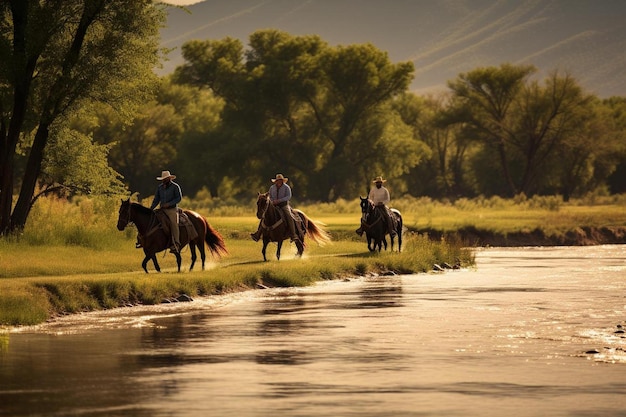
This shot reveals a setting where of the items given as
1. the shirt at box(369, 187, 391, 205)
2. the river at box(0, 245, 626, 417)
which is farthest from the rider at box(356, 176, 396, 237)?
the river at box(0, 245, 626, 417)

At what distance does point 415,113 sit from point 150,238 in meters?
98.8

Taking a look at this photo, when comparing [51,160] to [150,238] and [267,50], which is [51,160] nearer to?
[150,238]

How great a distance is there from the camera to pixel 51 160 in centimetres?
4331

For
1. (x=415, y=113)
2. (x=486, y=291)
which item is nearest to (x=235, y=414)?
(x=486, y=291)

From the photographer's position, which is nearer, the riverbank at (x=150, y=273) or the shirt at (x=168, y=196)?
the riverbank at (x=150, y=273)

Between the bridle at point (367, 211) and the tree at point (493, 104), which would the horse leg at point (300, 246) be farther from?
the tree at point (493, 104)

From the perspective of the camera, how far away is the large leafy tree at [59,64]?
132 feet

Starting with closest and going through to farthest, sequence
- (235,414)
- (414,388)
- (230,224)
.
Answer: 1. (235,414)
2. (414,388)
3. (230,224)

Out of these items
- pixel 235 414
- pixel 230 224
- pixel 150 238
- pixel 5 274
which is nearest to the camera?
pixel 235 414

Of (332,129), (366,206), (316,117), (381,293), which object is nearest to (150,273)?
(381,293)

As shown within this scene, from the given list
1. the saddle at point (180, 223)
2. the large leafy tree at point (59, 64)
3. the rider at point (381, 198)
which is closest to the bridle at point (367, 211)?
the rider at point (381, 198)

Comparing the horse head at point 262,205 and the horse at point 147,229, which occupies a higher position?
the horse head at point 262,205

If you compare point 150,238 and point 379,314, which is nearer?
point 379,314

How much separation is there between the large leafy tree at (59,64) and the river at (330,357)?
1071 centimetres
